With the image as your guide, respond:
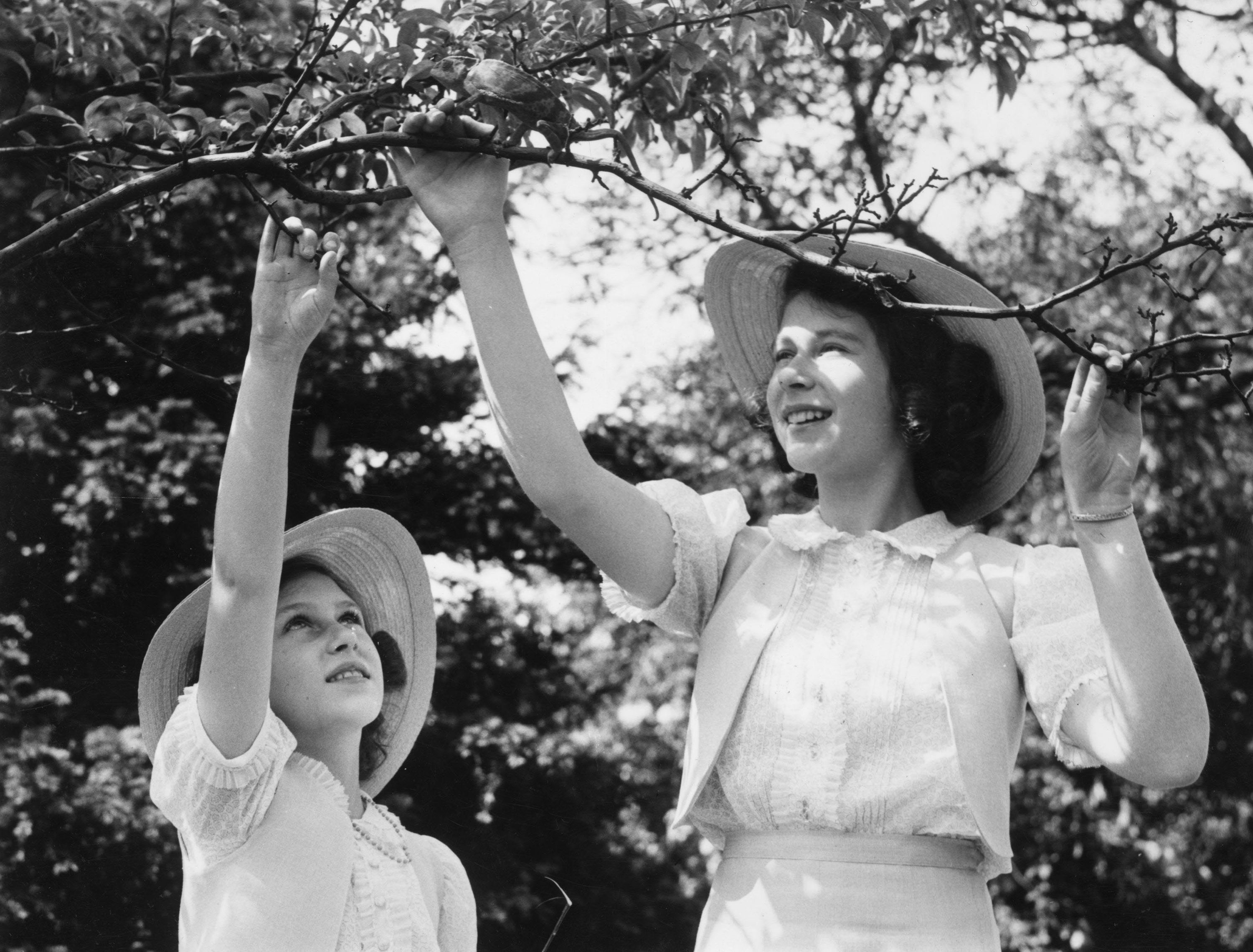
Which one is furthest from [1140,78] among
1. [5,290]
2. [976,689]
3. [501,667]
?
[976,689]

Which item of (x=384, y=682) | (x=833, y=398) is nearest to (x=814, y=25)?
(x=833, y=398)

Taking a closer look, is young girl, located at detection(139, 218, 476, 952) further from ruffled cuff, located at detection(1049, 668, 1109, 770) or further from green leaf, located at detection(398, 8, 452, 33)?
ruffled cuff, located at detection(1049, 668, 1109, 770)

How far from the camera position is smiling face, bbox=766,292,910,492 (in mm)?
1892

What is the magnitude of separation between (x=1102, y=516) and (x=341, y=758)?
108 centimetres

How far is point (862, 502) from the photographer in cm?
196

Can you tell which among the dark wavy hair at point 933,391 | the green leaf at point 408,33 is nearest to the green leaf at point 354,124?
the green leaf at point 408,33

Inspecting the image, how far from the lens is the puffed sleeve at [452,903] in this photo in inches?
83.7

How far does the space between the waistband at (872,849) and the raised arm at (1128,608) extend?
24 centimetres

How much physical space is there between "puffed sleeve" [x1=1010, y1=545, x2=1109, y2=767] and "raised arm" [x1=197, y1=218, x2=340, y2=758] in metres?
0.87

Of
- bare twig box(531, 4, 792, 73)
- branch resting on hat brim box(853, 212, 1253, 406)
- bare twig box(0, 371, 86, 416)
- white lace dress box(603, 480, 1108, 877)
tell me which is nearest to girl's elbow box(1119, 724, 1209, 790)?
white lace dress box(603, 480, 1108, 877)

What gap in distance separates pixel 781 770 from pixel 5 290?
2.60 m

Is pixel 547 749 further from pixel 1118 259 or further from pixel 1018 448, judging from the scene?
pixel 1018 448

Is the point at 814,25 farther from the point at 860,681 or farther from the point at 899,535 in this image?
the point at 860,681

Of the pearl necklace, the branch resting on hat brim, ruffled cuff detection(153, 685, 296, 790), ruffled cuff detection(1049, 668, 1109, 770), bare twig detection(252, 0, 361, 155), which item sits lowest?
ruffled cuff detection(1049, 668, 1109, 770)
